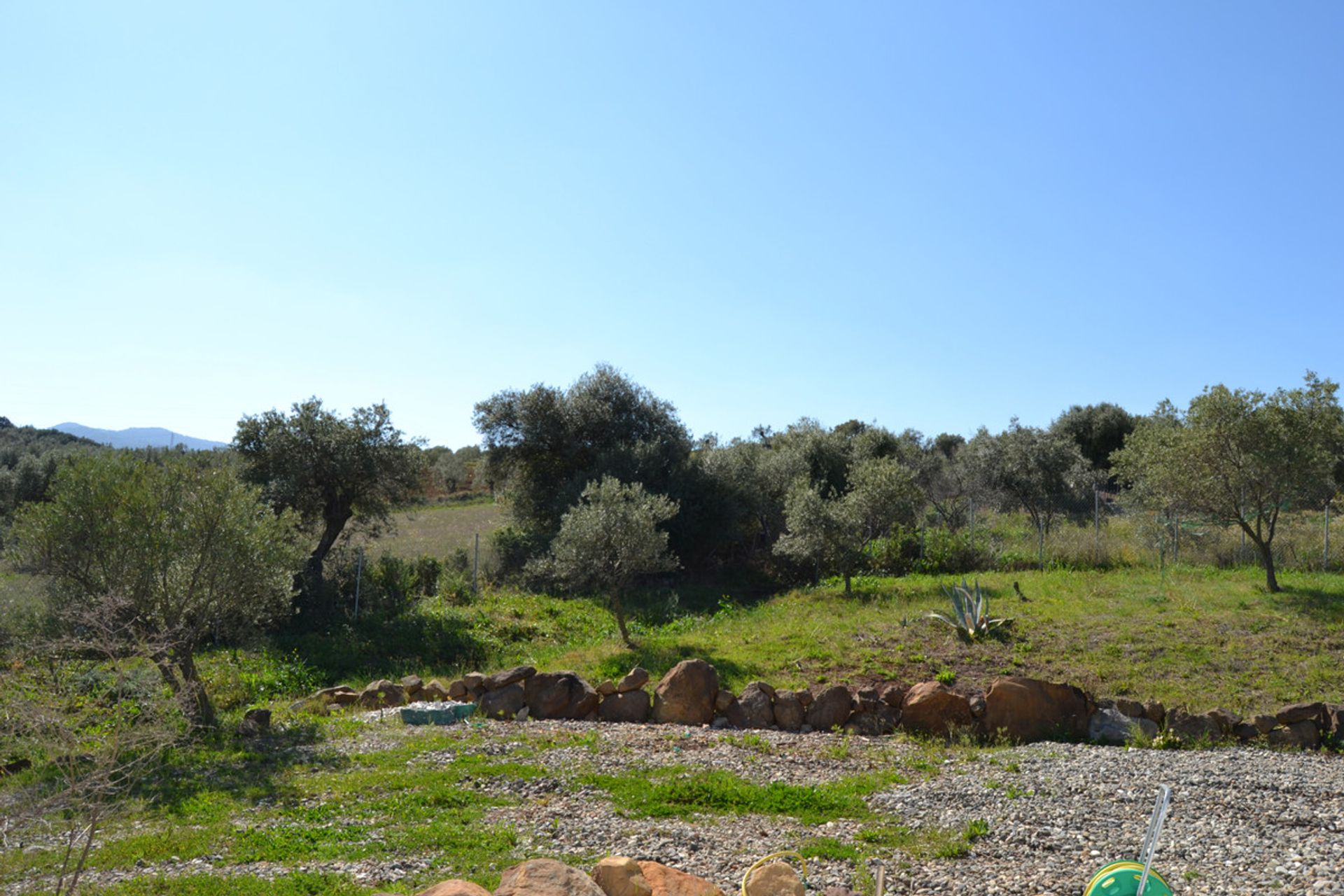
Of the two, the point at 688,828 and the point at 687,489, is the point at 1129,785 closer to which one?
the point at 688,828

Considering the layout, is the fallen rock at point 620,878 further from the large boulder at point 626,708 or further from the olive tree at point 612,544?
the olive tree at point 612,544

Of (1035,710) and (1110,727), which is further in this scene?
(1035,710)

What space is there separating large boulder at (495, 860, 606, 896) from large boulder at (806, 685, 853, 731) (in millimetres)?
7326

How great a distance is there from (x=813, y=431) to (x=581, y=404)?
9138mm

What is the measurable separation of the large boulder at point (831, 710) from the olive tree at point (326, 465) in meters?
13.4

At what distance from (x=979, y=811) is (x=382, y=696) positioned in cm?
899

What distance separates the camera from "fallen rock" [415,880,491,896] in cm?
513

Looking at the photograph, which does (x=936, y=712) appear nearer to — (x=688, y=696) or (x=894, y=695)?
(x=894, y=695)

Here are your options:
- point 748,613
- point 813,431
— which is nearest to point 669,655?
point 748,613

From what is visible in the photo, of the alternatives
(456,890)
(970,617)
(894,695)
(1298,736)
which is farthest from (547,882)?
(970,617)

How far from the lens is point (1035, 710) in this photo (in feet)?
38.0

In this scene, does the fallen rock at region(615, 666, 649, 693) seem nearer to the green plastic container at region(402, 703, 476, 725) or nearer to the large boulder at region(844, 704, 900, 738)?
the green plastic container at region(402, 703, 476, 725)

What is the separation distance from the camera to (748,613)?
68.3 ft

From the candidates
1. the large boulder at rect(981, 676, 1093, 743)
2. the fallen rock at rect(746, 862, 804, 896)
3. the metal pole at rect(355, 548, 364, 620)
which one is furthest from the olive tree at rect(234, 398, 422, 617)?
the fallen rock at rect(746, 862, 804, 896)
